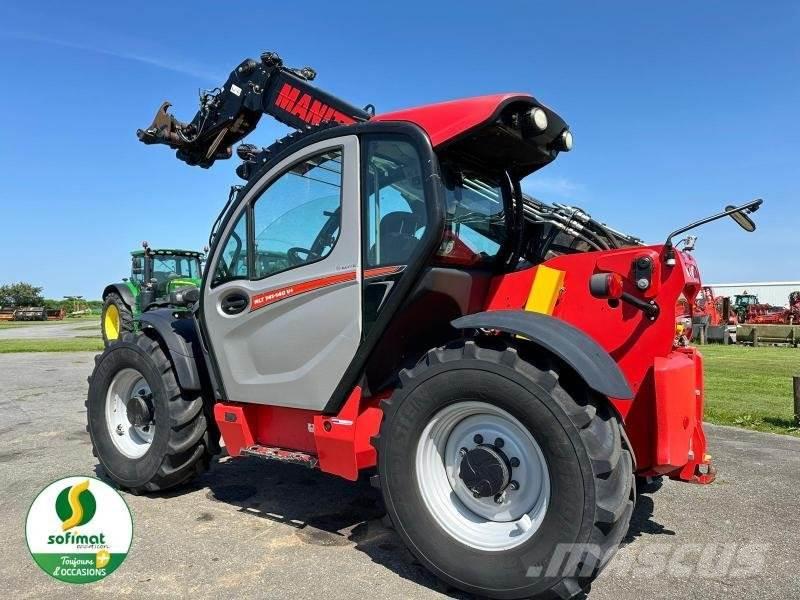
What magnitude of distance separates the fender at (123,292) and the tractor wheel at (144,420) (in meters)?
11.8

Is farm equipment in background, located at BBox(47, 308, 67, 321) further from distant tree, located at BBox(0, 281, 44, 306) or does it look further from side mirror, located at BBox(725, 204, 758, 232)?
side mirror, located at BBox(725, 204, 758, 232)

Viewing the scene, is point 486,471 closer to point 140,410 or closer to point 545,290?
point 545,290

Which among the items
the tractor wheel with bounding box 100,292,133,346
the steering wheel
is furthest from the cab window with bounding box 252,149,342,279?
the tractor wheel with bounding box 100,292,133,346

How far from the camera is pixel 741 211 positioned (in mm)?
3211

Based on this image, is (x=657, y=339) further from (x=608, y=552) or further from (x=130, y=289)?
(x=130, y=289)

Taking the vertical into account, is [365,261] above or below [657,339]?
above

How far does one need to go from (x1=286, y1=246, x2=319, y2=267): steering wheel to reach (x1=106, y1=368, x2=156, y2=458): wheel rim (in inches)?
71.4

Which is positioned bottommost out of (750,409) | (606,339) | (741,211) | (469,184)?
(750,409)

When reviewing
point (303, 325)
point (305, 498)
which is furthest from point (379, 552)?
point (303, 325)

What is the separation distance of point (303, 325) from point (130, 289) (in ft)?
47.2

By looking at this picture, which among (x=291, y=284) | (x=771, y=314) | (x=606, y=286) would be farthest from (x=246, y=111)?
(x=771, y=314)

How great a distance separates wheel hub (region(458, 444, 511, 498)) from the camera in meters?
2.91

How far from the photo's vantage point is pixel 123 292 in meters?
16.1

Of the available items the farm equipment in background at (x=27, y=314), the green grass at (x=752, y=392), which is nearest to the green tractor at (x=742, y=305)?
the green grass at (x=752, y=392)
